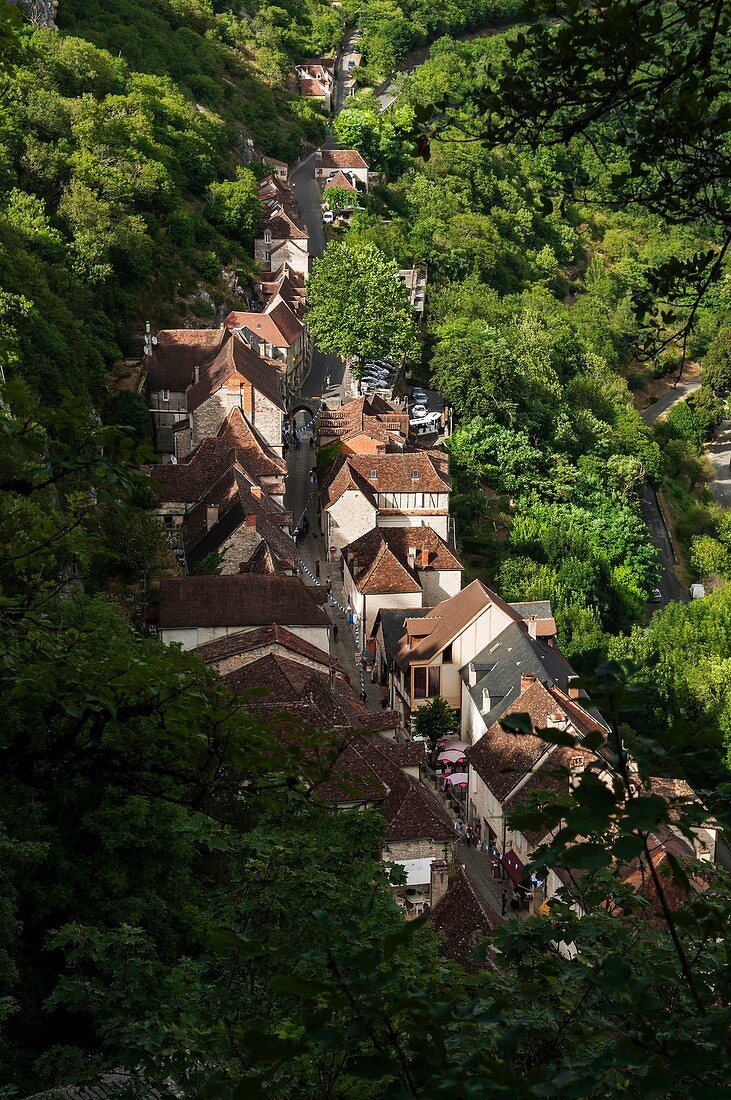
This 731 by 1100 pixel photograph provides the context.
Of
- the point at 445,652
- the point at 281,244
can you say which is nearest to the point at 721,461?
the point at 281,244

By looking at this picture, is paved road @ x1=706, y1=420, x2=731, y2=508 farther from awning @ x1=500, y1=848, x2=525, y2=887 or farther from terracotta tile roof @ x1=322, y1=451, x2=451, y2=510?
awning @ x1=500, y1=848, x2=525, y2=887

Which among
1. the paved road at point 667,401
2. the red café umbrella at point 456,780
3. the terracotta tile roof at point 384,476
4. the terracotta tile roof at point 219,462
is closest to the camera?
the red café umbrella at point 456,780

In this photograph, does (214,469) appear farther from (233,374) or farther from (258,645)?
(258,645)

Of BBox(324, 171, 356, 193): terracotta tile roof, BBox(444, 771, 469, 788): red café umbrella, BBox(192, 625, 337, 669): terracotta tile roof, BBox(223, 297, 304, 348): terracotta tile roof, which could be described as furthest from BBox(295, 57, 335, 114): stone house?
BBox(444, 771, 469, 788): red café umbrella

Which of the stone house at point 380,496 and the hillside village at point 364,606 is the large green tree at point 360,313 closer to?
the hillside village at point 364,606

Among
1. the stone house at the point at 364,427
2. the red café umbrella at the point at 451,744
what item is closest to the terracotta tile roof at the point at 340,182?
the stone house at the point at 364,427
